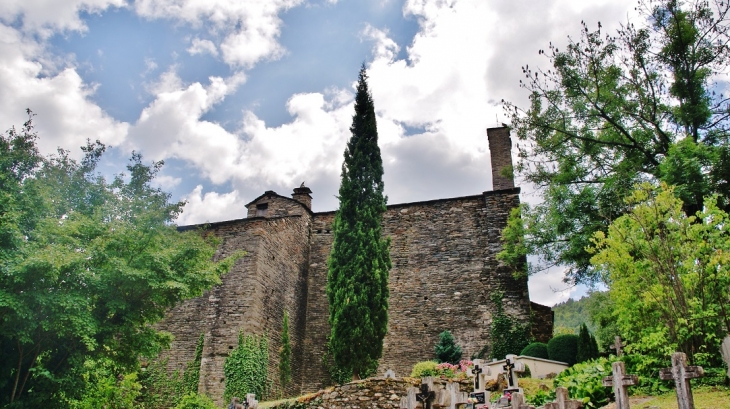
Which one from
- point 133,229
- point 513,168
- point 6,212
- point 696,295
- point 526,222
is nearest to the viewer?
point 696,295

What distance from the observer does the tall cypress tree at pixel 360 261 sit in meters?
15.5

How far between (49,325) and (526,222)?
45.3 feet

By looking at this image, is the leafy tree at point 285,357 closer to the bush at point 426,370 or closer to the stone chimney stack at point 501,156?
the bush at point 426,370

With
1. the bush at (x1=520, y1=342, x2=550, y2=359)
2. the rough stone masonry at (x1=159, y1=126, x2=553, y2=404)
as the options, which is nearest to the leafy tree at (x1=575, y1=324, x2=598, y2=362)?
the bush at (x1=520, y1=342, x2=550, y2=359)

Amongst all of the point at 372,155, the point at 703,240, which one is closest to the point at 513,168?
the point at 372,155

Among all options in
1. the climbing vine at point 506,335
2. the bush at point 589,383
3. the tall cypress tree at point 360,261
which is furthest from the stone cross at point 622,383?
the climbing vine at point 506,335

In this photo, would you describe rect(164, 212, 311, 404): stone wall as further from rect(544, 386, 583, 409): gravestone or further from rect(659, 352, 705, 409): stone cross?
rect(659, 352, 705, 409): stone cross

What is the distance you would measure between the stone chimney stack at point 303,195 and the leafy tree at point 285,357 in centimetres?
573

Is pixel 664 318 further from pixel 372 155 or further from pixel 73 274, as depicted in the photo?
pixel 73 274

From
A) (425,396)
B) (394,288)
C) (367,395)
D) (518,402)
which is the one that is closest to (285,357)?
(394,288)

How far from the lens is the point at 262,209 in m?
22.8

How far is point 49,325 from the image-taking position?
10.3 metres

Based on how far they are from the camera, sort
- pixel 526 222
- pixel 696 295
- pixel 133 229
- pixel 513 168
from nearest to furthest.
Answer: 1. pixel 696 295
2. pixel 133 229
3. pixel 526 222
4. pixel 513 168

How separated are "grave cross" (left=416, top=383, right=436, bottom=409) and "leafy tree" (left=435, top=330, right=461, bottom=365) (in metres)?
10.1
